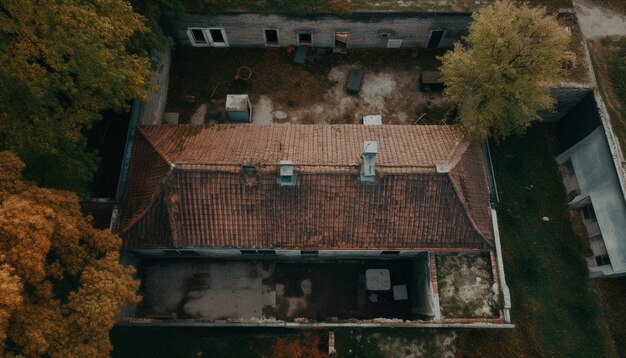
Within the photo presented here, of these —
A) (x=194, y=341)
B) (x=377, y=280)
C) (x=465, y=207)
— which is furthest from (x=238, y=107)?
(x=465, y=207)

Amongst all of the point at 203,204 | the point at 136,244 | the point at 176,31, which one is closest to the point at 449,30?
the point at 176,31

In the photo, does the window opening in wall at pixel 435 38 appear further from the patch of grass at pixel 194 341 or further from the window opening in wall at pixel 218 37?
the patch of grass at pixel 194 341

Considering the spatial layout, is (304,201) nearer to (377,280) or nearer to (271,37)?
(377,280)

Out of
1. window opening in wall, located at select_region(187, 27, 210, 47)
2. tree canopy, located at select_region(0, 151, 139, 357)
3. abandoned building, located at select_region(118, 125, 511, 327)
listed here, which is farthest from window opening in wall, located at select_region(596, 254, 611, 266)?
window opening in wall, located at select_region(187, 27, 210, 47)

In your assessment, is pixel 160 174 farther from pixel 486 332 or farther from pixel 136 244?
pixel 486 332

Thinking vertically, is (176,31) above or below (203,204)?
above

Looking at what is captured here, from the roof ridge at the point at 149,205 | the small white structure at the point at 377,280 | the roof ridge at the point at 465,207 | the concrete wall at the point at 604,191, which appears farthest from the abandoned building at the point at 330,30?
the small white structure at the point at 377,280

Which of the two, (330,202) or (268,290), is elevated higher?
(330,202)

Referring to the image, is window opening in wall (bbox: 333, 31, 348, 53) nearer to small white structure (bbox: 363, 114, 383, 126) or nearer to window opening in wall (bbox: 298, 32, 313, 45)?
window opening in wall (bbox: 298, 32, 313, 45)
